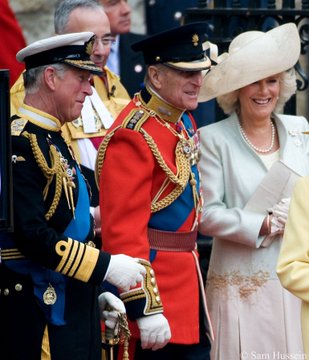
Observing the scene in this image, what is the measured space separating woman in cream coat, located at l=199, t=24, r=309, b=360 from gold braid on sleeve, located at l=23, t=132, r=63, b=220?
145cm

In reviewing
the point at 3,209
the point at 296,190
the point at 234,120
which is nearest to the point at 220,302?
the point at 234,120

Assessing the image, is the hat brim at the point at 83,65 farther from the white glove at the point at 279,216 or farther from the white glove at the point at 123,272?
the white glove at the point at 279,216

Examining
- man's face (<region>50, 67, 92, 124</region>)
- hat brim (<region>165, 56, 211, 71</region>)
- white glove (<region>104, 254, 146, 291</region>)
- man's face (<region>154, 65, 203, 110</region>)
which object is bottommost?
white glove (<region>104, 254, 146, 291</region>)

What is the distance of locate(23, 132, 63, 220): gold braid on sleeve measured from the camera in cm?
537

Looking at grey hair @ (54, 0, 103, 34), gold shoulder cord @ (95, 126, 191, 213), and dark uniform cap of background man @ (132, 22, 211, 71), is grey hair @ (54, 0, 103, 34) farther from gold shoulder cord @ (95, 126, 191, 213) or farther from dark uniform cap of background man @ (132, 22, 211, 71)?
gold shoulder cord @ (95, 126, 191, 213)

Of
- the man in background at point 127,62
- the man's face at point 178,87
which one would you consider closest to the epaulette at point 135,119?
the man's face at point 178,87

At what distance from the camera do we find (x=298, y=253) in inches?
212

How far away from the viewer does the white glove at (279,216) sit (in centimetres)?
667

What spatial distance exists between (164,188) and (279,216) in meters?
0.78

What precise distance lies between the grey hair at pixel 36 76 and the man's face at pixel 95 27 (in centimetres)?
125

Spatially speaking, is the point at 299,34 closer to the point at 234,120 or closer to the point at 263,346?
the point at 234,120

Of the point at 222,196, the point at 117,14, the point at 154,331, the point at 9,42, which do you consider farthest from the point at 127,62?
the point at 154,331

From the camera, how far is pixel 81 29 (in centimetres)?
684

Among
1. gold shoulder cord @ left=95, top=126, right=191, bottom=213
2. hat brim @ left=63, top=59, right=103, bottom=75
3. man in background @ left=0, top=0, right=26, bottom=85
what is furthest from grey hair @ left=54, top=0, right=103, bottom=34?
hat brim @ left=63, top=59, right=103, bottom=75
